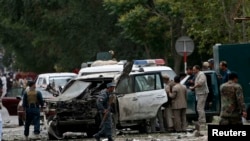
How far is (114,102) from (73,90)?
140 centimetres

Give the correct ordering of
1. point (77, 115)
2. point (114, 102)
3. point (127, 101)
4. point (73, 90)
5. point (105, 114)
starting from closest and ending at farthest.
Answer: point (105, 114)
point (77, 115)
point (114, 102)
point (127, 101)
point (73, 90)

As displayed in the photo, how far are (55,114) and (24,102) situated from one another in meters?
1.91

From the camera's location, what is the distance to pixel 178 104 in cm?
2797

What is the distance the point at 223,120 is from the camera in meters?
19.9

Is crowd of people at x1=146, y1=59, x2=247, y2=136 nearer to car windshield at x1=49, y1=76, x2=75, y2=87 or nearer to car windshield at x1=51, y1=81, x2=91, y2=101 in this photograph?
car windshield at x1=51, y1=81, x2=91, y2=101

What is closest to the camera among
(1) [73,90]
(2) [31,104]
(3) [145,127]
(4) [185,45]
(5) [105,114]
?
(5) [105,114]

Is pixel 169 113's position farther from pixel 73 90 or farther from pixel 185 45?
pixel 185 45

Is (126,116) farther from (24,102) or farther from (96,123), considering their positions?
(24,102)

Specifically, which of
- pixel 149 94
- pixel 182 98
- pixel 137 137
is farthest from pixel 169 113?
pixel 137 137

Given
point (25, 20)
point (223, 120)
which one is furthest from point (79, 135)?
point (25, 20)

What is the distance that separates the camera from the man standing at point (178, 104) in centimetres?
2798

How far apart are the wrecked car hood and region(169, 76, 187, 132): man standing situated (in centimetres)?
235

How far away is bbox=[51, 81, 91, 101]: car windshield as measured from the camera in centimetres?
2727

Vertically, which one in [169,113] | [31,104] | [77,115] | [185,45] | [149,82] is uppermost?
[185,45]
